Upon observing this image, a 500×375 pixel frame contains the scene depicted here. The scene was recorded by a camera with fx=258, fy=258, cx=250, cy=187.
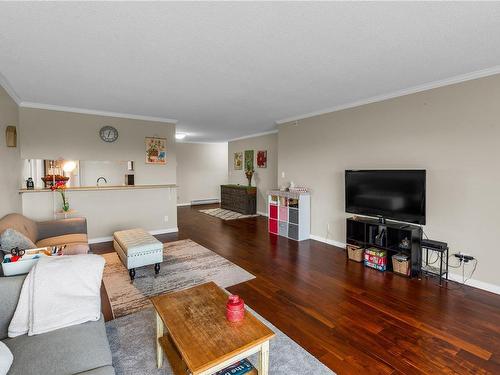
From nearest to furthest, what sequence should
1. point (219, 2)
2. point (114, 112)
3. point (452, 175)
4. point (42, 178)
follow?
point (219, 2) → point (452, 175) → point (42, 178) → point (114, 112)

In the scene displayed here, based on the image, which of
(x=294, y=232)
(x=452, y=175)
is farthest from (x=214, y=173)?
(x=452, y=175)

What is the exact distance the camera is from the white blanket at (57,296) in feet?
4.99

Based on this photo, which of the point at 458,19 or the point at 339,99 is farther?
the point at 339,99

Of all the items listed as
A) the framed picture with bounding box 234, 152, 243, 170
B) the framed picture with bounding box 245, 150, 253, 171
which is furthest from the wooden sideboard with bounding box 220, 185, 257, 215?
the framed picture with bounding box 234, 152, 243, 170

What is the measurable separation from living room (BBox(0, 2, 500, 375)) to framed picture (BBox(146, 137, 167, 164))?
42 mm

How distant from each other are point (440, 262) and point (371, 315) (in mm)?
1412

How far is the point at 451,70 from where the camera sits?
2.84 m

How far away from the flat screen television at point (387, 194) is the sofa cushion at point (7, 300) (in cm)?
392

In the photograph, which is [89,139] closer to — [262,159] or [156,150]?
[156,150]

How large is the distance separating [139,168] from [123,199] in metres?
0.70

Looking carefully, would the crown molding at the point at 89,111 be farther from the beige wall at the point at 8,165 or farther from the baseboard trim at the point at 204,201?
the baseboard trim at the point at 204,201

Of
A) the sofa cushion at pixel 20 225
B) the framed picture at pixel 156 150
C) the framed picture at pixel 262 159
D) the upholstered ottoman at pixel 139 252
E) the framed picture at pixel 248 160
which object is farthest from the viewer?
the framed picture at pixel 248 160

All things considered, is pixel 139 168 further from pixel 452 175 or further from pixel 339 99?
pixel 452 175

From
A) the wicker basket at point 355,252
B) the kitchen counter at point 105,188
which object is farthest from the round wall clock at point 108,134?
the wicker basket at point 355,252
